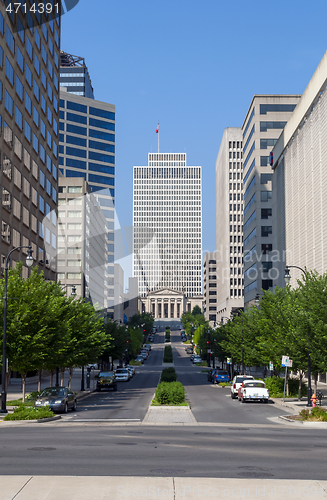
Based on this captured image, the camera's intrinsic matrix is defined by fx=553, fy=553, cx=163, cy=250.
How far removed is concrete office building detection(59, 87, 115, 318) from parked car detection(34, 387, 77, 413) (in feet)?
404

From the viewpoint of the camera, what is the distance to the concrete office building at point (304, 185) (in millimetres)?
59594

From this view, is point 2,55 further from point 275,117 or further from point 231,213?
point 231,213

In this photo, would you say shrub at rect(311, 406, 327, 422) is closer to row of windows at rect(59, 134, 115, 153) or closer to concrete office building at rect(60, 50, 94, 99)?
row of windows at rect(59, 134, 115, 153)

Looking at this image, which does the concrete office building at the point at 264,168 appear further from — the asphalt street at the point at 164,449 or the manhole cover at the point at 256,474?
the manhole cover at the point at 256,474

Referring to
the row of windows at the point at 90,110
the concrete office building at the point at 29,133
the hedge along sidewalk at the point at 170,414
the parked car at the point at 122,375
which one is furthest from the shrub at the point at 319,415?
the row of windows at the point at 90,110

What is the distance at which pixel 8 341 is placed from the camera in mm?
34812

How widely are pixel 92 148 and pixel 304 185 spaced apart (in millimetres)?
99879

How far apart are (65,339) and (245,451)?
85.9 ft

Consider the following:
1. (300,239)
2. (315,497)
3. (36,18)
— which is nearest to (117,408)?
(315,497)

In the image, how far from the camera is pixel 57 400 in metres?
31.8

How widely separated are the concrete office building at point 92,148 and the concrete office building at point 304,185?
77091 millimetres

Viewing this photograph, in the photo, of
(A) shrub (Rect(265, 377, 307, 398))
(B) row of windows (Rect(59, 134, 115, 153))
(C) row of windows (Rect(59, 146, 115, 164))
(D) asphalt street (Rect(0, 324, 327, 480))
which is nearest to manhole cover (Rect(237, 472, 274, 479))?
(D) asphalt street (Rect(0, 324, 327, 480))

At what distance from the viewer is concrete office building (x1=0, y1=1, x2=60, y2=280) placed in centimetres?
5772

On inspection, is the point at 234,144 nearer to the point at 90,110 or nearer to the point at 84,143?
the point at 90,110
